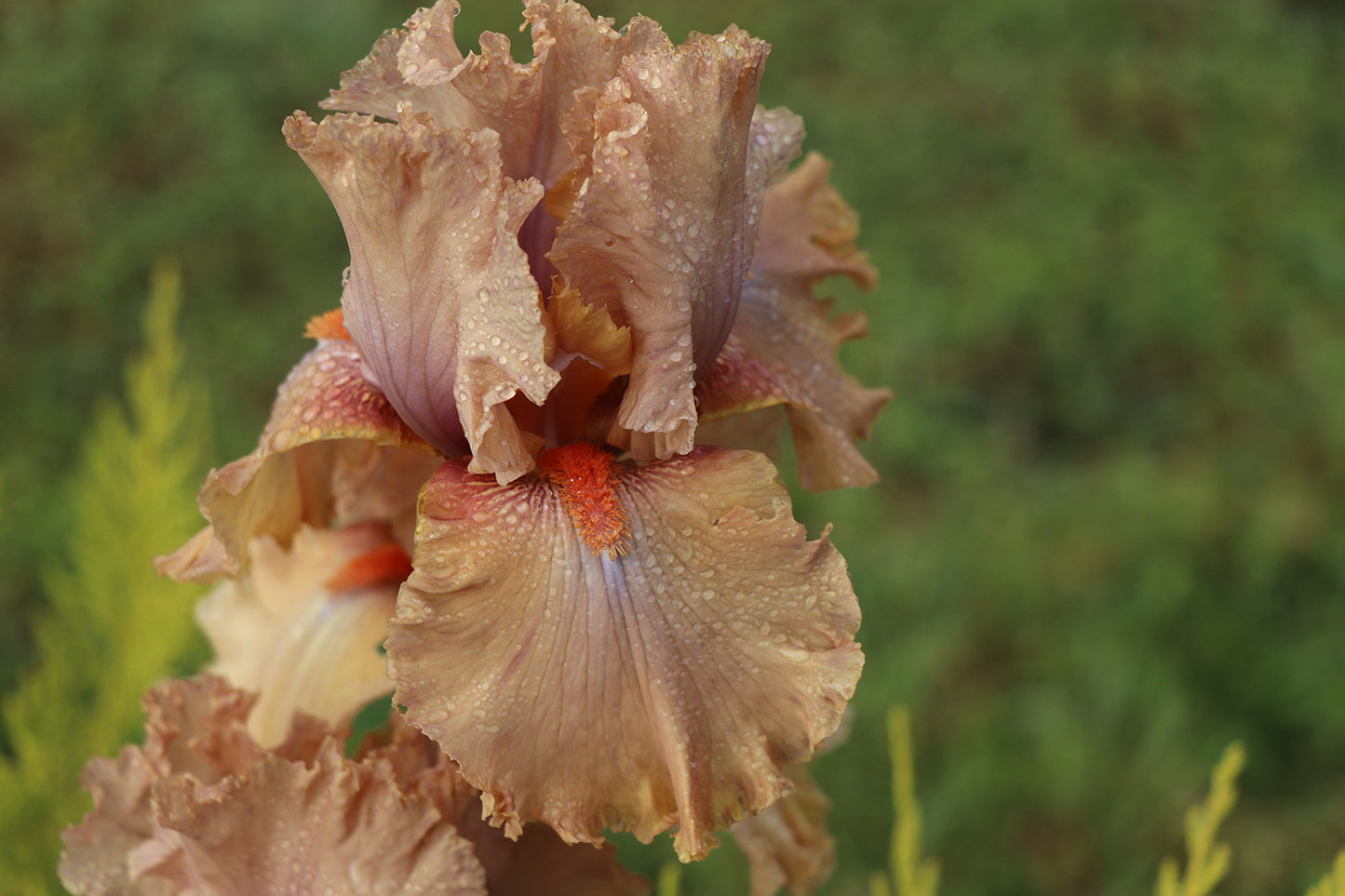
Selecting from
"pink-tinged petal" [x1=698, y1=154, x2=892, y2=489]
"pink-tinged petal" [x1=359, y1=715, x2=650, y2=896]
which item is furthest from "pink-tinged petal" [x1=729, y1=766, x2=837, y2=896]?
"pink-tinged petal" [x1=698, y1=154, x2=892, y2=489]

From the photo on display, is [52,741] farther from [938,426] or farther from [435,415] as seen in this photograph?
[938,426]

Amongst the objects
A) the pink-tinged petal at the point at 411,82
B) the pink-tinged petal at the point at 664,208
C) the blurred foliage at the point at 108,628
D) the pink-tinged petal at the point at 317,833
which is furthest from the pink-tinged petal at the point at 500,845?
the blurred foliage at the point at 108,628

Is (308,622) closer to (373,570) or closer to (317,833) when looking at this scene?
(373,570)

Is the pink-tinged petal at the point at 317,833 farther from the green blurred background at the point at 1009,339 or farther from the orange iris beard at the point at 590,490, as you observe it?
the green blurred background at the point at 1009,339

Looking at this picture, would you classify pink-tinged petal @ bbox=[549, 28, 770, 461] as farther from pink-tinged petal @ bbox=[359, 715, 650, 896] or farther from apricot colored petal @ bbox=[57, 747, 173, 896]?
apricot colored petal @ bbox=[57, 747, 173, 896]

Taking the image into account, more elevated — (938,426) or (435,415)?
(435,415)

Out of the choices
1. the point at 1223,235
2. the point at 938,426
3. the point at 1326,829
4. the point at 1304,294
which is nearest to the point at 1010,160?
the point at 1223,235
